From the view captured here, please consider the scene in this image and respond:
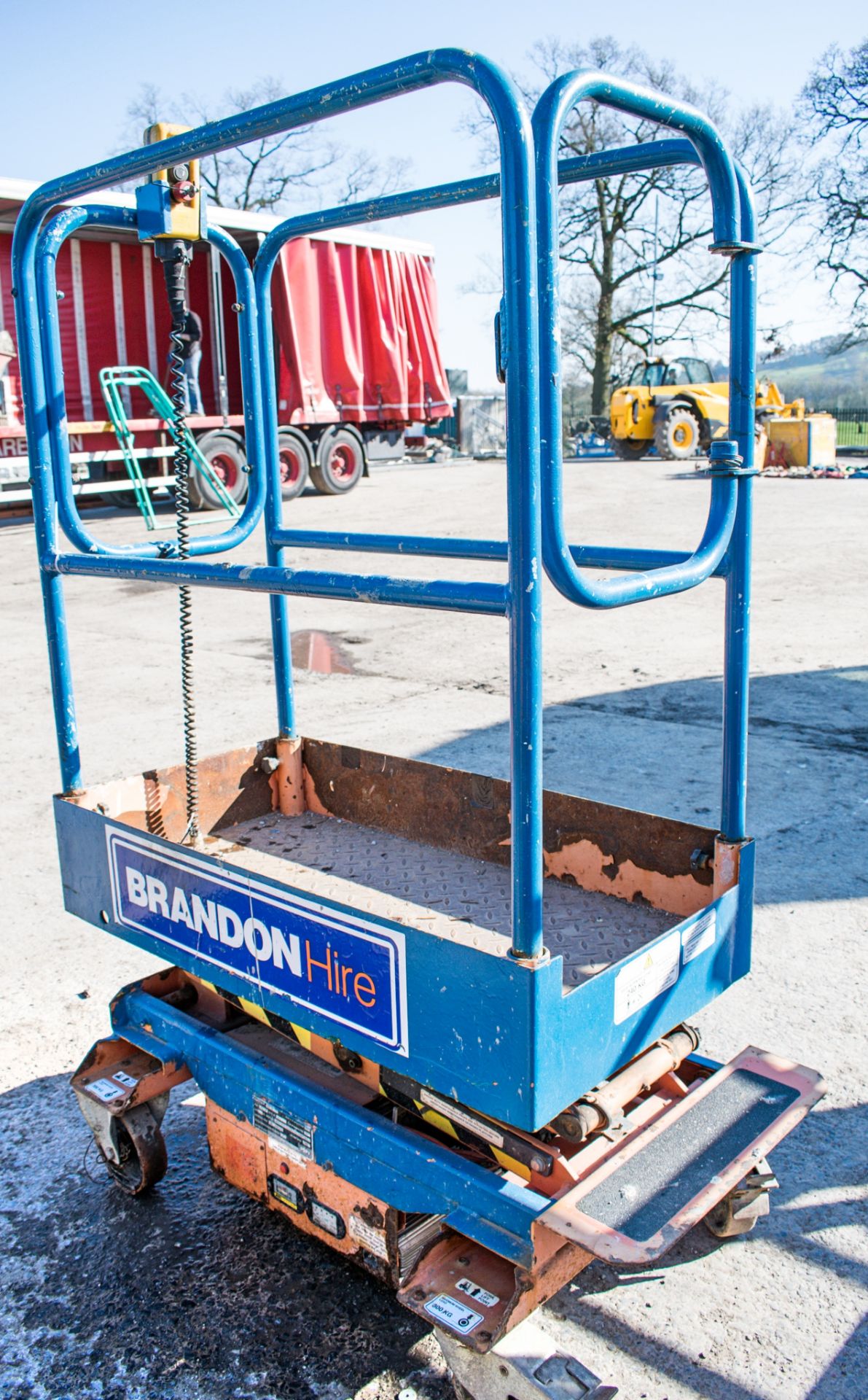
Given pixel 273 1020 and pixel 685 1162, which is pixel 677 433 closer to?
pixel 273 1020

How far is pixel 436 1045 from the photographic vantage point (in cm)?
176

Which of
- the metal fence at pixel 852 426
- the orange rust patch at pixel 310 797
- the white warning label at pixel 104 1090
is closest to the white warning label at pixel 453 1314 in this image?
the white warning label at pixel 104 1090

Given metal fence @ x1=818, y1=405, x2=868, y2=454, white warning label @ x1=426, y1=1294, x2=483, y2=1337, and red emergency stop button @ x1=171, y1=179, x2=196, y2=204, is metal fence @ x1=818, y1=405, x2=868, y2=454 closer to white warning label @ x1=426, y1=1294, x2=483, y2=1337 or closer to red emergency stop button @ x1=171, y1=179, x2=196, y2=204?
red emergency stop button @ x1=171, y1=179, x2=196, y2=204

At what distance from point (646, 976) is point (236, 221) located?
42.7 ft

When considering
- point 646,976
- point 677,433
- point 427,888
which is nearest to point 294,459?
point 677,433

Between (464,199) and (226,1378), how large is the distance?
2197mm

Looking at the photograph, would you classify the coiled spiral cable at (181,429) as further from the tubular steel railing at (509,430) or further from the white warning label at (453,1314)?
the white warning label at (453,1314)

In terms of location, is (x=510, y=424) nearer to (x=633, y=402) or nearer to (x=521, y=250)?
(x=521, y=250)

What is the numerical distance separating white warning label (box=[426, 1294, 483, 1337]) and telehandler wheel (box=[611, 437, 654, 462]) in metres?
20.9

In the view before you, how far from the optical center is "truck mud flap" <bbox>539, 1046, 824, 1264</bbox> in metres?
1.66

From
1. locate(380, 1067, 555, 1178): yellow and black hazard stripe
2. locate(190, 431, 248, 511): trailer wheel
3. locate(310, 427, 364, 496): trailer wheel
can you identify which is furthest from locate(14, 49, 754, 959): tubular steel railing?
locate(310, 427, 364, 496): trailer wheel

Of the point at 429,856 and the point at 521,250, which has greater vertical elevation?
the point at 521,250

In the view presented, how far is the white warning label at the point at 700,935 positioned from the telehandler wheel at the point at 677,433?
18989 millimetres

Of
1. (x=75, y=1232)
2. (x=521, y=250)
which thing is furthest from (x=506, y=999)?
(x=75, y=1232)
